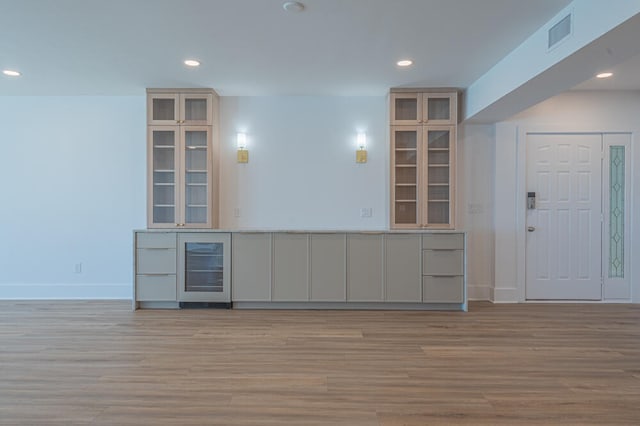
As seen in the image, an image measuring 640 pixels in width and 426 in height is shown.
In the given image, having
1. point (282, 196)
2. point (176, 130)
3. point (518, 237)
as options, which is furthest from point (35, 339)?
point (518, 237)

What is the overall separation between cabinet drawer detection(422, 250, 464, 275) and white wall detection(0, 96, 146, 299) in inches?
147

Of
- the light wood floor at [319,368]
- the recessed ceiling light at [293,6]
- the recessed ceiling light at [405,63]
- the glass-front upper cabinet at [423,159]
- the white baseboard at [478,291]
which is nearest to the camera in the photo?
the light wood floor at [319,368]

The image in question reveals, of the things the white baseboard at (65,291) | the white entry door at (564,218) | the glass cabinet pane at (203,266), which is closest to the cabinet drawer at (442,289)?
the white entry door at (564,218)

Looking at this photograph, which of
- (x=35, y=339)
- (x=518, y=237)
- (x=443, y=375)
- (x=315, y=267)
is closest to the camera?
(x=443, y=375)

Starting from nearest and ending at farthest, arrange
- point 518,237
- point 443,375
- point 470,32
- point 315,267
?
1. point 443,375
2. point 470,32
3. point 315,267
4. point 518,237

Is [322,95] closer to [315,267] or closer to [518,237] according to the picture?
[315,267]

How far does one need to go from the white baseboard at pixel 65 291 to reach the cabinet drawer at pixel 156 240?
2.99ft

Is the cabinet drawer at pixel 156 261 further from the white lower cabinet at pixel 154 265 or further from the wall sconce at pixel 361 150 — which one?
the wall sconce at pixel 361 150

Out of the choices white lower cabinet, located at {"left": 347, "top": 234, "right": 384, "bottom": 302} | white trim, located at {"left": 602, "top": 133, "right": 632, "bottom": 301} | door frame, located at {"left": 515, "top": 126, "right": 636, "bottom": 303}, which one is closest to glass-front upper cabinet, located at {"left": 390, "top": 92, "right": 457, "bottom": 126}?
door frame, located at {"left": 515, "top": 126, "right": 636, "bottom": 303}

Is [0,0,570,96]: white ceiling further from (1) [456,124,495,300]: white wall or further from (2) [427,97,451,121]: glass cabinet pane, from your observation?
(1) [456,124,495,300]: white wall

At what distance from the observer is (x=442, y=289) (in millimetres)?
4234

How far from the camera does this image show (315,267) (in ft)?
14.0

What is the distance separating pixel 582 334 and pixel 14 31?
19.0 ft

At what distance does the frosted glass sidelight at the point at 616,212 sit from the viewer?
4625 millimetres
